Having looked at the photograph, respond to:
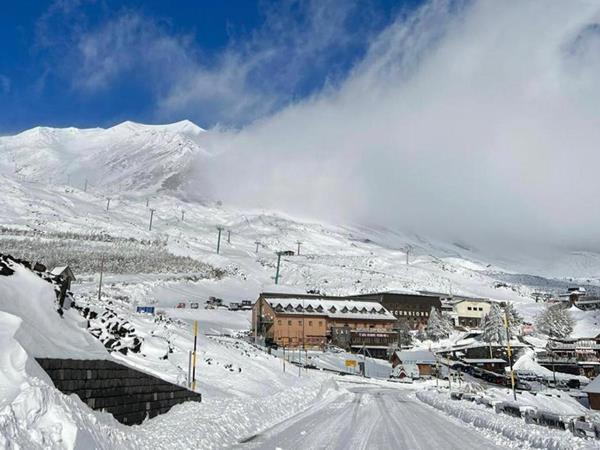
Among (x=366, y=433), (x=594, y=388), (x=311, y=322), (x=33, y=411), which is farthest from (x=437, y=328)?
(x=33, y=411)

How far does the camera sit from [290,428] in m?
22.2

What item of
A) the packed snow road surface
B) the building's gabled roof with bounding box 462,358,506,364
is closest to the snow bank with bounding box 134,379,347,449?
the packed snow road surface

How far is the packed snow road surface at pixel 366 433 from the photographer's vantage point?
710 inches

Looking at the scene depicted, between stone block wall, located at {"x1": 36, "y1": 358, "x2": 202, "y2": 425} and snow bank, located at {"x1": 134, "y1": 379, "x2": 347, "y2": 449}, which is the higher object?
stone block wall, located at {"x1": 36, "y1": 358, "x2": 202, "y2": 425}

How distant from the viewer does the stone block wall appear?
39.7 ft

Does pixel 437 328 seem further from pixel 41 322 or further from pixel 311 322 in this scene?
pixel 41 322

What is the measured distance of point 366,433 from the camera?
21.5 metres

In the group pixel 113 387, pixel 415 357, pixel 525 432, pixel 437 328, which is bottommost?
pixel 415 357

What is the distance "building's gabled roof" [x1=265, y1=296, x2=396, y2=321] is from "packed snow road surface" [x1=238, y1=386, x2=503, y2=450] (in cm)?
8442

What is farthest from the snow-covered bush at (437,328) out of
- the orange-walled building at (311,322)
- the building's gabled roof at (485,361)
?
the building's gabled roof at (485,361)

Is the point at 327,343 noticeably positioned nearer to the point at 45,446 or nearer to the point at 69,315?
the point at 69,315

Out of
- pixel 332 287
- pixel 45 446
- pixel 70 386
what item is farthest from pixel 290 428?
pixel 332 287

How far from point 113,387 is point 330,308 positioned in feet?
358

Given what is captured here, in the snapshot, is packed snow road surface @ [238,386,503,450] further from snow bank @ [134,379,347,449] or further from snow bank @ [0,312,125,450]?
snow bank @ [0,312,125,450]
